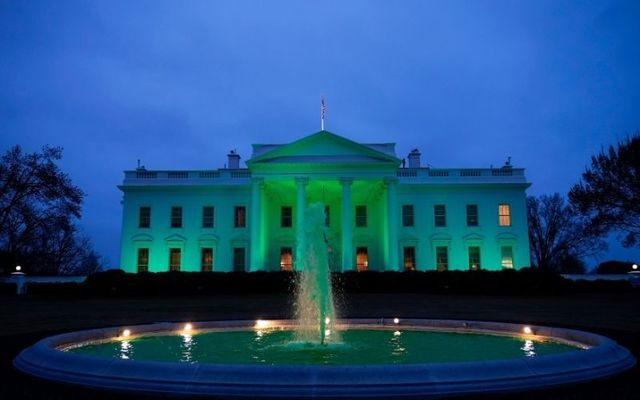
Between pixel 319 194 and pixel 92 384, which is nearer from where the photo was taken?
pixel 92 384

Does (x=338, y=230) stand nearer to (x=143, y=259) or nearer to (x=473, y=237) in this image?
(x=473, y=237)

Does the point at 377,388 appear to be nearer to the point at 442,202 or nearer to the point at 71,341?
the point at 71,341

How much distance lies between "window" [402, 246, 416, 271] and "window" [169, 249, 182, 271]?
65.0 feet

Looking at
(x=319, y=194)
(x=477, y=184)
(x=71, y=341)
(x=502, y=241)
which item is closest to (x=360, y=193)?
(x=319, y=194)

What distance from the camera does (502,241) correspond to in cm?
4522

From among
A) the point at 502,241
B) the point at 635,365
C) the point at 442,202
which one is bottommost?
the point at 635,365

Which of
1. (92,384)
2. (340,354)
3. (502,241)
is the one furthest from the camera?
(502,241)

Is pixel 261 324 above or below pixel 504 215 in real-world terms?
below

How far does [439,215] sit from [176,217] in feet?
76.3

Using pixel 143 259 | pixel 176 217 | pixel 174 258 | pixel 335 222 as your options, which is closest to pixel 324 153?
pixel 335 222

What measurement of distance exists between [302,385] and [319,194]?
4082cm

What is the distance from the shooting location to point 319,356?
892 cm

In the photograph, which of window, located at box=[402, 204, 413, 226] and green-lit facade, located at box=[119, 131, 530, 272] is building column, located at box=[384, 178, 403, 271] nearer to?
green-lit facade, located at box=[119, 131, 530, 272]

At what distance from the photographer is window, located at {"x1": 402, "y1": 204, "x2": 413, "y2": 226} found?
1807 inches
